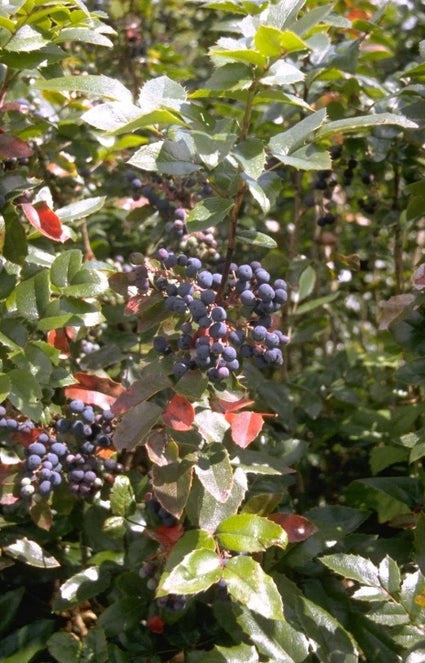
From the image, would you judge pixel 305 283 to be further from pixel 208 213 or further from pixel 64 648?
pixel 64 648

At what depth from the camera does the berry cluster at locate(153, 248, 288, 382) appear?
42.1 inches

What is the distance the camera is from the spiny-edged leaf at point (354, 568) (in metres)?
1.12

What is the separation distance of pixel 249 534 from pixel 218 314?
29 centimetres

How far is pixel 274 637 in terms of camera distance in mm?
1126

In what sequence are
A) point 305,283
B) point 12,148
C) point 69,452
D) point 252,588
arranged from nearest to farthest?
point 252,588
point 12,148
point 69,452
point 305,283

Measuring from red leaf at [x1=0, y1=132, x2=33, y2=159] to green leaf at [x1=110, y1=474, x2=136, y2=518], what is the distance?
537 millimetres

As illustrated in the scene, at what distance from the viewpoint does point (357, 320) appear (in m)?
2.99

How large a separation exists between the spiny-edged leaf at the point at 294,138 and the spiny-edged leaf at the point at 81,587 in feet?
2.38

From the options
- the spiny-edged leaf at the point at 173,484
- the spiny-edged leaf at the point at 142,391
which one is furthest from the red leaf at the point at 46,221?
the spiny-edged leaf at the point at 173,484

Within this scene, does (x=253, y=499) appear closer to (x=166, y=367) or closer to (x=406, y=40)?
(x=166, y=367)

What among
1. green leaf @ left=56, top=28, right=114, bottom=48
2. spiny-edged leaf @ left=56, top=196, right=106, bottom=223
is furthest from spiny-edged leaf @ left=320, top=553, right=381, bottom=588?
green leaf @ left=56, top=28, right=114, bottom=48

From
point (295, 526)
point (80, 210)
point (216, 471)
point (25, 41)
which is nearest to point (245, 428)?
point (216, 471)

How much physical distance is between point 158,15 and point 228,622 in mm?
2225

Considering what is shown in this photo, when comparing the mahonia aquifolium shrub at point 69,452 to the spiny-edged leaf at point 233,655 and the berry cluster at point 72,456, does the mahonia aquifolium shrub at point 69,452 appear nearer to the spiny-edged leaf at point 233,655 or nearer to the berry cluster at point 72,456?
the berry cluster at point 72,456
